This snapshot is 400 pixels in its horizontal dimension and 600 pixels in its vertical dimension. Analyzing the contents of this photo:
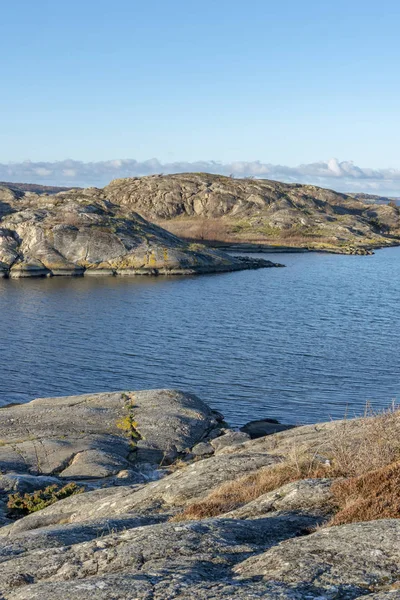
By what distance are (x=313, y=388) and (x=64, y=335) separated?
86.5 feet

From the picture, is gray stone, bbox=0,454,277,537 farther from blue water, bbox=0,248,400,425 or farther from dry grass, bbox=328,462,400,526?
blue water, bbox=0,248,400,425

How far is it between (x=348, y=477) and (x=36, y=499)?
36.0 ft

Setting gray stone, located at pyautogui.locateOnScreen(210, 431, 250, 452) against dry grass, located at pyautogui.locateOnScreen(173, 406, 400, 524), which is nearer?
dry grass, located at pyautogui.locateOnScreen(173, 406, 400, 524)

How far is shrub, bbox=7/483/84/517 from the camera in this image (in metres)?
21.4

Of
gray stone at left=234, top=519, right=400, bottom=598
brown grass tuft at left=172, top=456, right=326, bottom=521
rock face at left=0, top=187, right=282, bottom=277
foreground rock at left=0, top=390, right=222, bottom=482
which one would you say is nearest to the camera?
gray stone at left=234, top=519, right=400, bottom=598

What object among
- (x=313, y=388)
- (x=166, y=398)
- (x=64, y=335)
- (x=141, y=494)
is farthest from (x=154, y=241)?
(x=141, y=494)

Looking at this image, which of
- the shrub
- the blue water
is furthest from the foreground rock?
the blue water

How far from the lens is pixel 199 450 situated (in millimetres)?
31000

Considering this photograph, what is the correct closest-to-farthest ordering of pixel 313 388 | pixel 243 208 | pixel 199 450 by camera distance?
pixel 199 450 → pixel 313 388 → pixel 243 208

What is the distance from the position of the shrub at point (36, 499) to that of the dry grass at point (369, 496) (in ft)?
36.4

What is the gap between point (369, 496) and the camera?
12.7 meters

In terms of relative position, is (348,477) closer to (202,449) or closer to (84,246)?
(202,449)

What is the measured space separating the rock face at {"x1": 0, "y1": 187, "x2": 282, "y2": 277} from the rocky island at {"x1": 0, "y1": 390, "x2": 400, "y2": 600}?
268ft

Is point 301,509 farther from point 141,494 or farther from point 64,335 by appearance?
point 64,335
